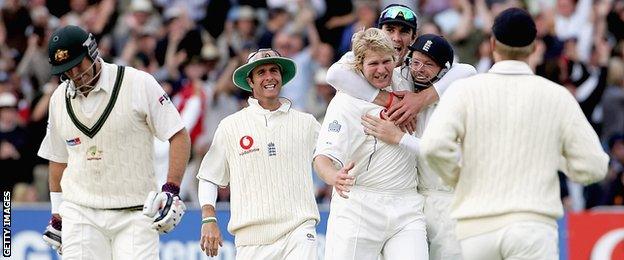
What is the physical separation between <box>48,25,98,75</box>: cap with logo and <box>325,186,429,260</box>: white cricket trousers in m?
2.10

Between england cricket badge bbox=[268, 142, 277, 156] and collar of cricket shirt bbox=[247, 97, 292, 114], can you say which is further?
collar of cricket shirt bbox=[247, 97, 292, 114]

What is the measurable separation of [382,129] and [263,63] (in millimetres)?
1172

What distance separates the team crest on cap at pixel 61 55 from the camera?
1062 centimetres

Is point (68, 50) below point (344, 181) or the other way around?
the other way around

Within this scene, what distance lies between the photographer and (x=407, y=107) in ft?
34.1

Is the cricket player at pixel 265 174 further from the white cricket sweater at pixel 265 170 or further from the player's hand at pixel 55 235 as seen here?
the player's hand at pixel 55 235

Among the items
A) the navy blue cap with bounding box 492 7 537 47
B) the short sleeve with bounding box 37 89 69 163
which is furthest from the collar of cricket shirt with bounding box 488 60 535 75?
the short sleeve with bounding box 37 89 69 163

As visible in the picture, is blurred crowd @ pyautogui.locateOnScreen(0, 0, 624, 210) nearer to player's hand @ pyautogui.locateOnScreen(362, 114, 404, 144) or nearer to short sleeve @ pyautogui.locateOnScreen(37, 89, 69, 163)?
short sleeve @ pyautogui.locateOnScreen(37, 89, 69, 163)

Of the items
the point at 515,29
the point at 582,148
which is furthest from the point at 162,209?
the point at 582,148

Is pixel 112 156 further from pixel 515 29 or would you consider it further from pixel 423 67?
pixel 515 29

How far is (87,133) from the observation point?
35.8ft

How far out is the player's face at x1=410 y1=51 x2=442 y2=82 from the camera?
10.5m

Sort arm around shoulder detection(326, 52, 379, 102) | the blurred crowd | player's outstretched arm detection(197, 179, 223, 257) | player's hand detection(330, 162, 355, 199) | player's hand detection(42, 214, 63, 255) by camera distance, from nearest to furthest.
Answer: player's hand detection(330, 162, 355, 199), arm around shoulder detection(326, 52, 379, 102), player's outstretched arm detection(197, 179, 223, 257), player's hand detection(42, 214, 63, 255), the blurred crowd

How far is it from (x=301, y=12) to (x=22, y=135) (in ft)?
14.4
